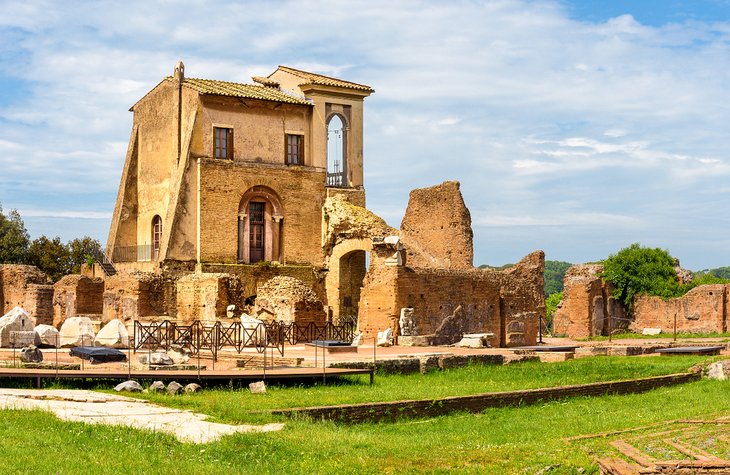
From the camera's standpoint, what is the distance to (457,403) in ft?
50.1

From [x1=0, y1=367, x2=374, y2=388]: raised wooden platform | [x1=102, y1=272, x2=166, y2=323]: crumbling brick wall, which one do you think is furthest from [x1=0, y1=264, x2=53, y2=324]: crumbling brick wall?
[x1=0, y1=367, x2=374, y2=388]: raised wooden platform

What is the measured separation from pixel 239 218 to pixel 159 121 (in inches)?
181

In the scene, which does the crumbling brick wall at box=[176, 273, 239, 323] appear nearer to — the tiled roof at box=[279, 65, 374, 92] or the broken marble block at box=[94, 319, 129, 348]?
the broken marble block at box=[94, 319, 129, 348]

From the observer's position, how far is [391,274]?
1048 inches

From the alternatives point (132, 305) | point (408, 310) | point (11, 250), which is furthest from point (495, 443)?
point (11, 250)

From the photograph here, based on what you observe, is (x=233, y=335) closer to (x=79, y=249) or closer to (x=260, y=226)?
(x=260, y=226)

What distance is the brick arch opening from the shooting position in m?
34.2

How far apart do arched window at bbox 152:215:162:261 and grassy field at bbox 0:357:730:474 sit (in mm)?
19826

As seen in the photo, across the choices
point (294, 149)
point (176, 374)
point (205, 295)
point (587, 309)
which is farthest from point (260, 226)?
Answer: point (176, 374)

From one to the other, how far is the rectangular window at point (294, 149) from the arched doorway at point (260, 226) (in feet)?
4.85

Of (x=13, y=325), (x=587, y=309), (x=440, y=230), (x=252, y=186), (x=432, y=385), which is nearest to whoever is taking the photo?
(x=432, y=385)

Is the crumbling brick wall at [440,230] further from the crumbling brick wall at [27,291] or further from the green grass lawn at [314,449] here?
the green grass lawn at [314,449]

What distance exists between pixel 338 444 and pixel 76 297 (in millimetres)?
21315

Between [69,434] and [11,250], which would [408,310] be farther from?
[11,250]
